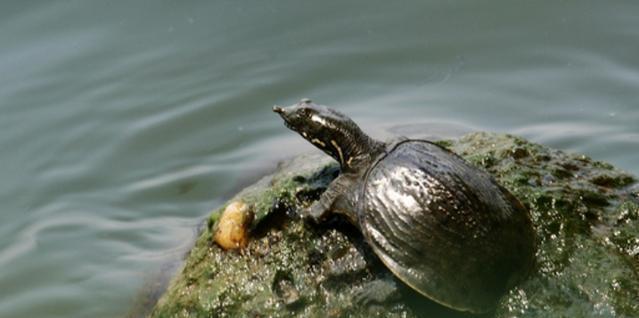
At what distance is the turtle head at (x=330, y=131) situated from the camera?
3779 mm

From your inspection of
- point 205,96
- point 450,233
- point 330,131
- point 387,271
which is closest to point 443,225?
point 450,233

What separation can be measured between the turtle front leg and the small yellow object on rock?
11.0 inches

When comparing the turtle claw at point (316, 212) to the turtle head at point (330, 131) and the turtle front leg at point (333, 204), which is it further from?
the turtle head at point (330, 131)

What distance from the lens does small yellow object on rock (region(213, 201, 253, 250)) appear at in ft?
12.1

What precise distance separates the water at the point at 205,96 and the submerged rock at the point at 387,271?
1.14 meters

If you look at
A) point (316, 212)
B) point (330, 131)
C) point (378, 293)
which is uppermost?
point (330, 131)

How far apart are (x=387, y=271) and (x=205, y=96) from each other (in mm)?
3591

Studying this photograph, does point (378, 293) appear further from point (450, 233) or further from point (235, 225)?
point (235, 225)

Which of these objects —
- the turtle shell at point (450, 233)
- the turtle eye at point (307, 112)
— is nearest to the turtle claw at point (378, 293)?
the turtle shell at point (450, 233)

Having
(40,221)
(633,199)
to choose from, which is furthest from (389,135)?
(40,221)

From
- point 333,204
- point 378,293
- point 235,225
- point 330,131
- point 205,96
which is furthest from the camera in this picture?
point 205,96

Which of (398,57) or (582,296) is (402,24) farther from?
(582,296)

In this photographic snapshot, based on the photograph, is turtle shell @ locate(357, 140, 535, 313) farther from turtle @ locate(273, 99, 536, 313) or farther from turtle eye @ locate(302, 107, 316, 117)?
turtle eye @ locate(302, 107, 316, 117)

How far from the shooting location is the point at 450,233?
→ 3279mm
